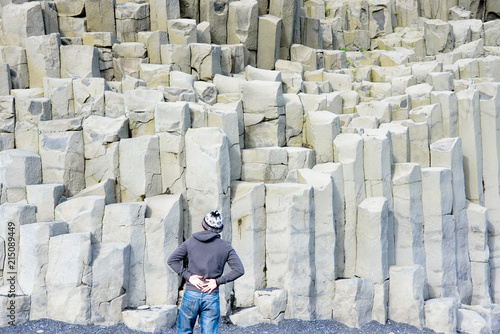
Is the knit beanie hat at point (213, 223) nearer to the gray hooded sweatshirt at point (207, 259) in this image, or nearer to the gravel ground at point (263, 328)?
the gray hooded sweatshirt at point (207, 259)

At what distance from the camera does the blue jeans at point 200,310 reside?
7.01 metres

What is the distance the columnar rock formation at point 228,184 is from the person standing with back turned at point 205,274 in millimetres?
2911

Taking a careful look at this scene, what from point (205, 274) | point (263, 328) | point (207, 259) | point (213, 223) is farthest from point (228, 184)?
point (205, 274)

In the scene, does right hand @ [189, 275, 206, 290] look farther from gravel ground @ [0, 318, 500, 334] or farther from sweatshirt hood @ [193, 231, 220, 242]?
gravel ground @ [0, 318, 500, 334]

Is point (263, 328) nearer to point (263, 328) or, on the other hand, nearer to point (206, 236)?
point (263, 328)

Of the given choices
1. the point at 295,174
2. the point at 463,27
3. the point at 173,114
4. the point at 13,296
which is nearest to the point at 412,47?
the point at 463,27

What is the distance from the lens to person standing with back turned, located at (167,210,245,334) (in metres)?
7.02

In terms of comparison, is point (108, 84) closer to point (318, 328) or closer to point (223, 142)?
point (223, 142)

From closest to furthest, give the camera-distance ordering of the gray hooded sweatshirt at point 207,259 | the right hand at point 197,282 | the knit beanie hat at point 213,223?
the right hand at point 197,282 → the gray hooded sweatshirt at point 207,259 → the knit beanie hat at point 213,223

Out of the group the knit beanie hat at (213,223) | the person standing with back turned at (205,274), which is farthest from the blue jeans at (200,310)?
the knit beanie hat at (213,223)

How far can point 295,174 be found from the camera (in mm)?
11453

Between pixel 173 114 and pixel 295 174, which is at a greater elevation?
pixel 173 114

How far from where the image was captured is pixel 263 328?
10.2 meters

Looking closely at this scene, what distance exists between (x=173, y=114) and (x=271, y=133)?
2.37 metres
